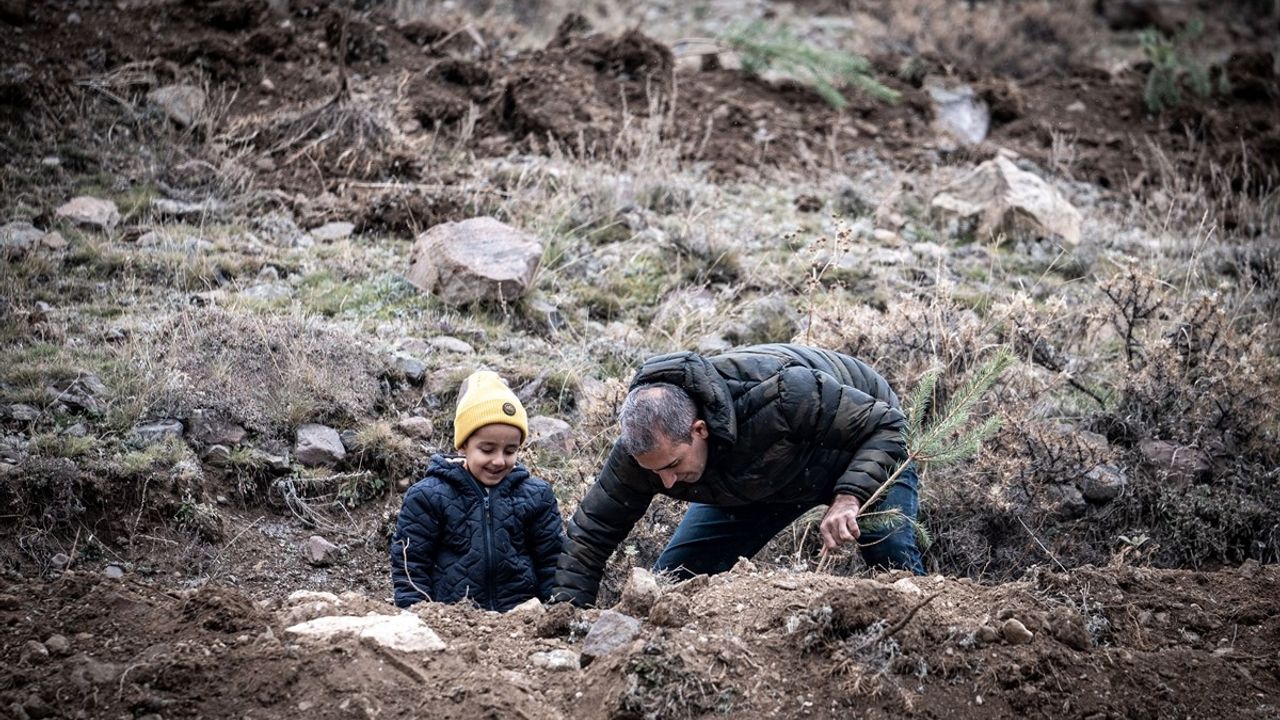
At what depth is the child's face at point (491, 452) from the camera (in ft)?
13.7

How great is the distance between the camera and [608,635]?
3094 mm

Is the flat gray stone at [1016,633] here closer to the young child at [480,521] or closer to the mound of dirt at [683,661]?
the mound of dirt at [683,661]

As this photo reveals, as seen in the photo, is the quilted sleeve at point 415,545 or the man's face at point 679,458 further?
the quilted sleeve at point 415,545

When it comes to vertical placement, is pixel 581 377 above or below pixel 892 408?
below

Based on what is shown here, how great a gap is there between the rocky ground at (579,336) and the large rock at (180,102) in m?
0.03

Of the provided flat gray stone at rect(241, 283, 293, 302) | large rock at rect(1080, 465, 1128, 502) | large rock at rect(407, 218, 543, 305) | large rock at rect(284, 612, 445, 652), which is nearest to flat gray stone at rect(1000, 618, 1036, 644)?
large rock at rect(284, 612, 445, 652)

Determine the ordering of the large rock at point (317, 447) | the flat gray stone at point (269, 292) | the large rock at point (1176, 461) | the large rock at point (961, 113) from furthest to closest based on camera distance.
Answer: the large rock at point (961, 113) < the flat gray stone at point (269, 292) < the large rock at point (1176, 461) < the large rock at point (317, 447)

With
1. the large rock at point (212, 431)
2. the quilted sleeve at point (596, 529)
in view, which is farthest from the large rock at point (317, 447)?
the quilted sleeve at point (596, 529)

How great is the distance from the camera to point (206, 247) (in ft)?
21.4

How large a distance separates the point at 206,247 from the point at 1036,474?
469 centimetres

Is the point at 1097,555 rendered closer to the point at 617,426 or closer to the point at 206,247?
the point at 617,426

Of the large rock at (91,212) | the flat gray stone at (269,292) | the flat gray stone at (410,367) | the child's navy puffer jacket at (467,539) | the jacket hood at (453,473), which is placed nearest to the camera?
the child's navy puffer jacket at (467,539)

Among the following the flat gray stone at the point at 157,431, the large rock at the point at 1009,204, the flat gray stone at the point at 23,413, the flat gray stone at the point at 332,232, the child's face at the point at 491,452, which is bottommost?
the large rock at the point at 1009,204

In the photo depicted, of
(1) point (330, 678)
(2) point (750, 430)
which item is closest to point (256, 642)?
(1) point (330, 678)
